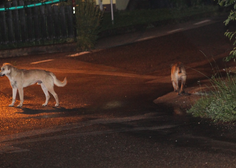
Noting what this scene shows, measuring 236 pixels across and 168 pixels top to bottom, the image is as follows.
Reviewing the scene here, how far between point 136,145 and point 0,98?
6.35 meters

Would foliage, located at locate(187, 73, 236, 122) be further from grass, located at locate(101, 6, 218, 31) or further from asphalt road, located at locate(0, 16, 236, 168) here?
grass, located at locate(101, 6, 218, 31)

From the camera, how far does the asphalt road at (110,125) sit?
21.3ft

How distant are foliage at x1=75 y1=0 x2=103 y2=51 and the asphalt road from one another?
2801 mm

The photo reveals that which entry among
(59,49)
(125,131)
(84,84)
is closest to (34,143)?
(125,131)

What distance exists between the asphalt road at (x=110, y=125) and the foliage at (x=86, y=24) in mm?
2801

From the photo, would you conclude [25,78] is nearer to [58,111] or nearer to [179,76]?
[58,111]

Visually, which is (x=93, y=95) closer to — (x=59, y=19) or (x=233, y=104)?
(x=233, y=104)

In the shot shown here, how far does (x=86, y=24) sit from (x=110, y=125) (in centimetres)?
1264

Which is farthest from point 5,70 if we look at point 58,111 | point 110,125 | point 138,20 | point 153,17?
point 153,17

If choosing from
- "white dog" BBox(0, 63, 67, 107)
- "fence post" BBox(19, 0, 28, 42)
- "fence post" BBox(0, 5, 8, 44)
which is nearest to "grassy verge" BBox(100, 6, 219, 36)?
"fence post" BBox(19, 0, 28, 42)

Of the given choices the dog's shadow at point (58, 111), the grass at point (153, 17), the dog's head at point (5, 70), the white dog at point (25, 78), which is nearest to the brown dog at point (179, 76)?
the dog's shadow at point (58, 111)

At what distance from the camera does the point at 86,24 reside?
68.3 feet

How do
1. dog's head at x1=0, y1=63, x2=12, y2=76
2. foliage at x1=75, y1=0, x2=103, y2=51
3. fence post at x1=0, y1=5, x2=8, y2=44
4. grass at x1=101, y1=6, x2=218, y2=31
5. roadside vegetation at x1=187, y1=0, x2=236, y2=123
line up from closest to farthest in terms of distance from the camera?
roadside vegetation at x1=187, y1=0, x2=236, y2=123
dog's head at x1=0, y1=63, x2=12, y2=76
fence post at x1=0, y1=5, x2=8, y2=44
foliage at x1=75, y1=0, x2=103, y2=51
grass at x1=101, y1=6, x2=218, y2=31

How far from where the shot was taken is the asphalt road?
255 inches
